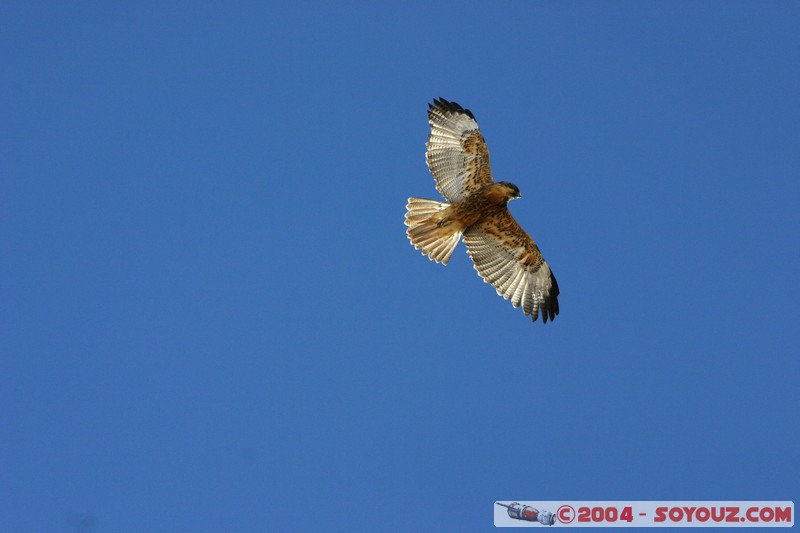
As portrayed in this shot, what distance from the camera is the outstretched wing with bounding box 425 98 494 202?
89062 mm

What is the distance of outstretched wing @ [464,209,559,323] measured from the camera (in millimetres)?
89500

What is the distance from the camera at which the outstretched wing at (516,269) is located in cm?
8950

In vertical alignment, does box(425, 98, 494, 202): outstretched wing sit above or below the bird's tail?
above

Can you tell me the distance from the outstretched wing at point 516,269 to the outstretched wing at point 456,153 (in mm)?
598

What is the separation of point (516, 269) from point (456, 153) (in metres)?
1.55

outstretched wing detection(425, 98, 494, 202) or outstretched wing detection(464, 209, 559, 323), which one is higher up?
outstretched wing detection(425, 98, 494, 202)

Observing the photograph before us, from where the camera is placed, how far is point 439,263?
89.2 metres

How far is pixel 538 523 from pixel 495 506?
59 cm

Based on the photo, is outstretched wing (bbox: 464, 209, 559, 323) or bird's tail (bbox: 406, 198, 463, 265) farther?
outstretched wing (bbox: 464, 209, 559, 323)

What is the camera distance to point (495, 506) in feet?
294

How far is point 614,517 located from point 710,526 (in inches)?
43.1

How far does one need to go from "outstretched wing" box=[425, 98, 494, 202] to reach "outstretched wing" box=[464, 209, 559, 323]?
1.96ft

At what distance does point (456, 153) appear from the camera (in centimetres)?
8912

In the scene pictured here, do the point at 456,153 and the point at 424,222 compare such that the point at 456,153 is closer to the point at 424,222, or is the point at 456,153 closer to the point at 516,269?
the point at 424,222
